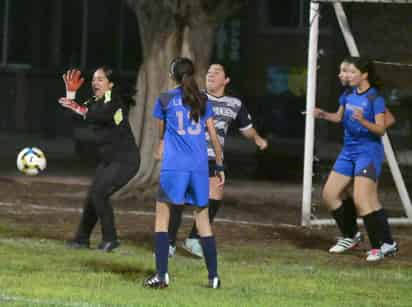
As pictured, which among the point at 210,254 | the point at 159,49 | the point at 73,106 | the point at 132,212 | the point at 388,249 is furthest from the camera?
the point at 159,49

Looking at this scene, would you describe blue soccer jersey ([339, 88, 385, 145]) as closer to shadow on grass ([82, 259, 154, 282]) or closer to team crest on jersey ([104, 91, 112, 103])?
team crest on jersey ([104, 91, 112, 103])

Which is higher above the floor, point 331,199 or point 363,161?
point 363,161

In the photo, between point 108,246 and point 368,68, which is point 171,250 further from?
point 368,68

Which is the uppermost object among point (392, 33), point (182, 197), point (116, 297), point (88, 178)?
point (392, 33)

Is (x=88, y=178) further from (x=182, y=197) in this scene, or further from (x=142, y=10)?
(x=182, y=197)

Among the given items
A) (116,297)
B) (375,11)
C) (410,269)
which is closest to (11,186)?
(375,11)

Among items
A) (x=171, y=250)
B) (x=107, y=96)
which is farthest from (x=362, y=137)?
(x=107, y=96)

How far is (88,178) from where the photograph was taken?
22.2 meters

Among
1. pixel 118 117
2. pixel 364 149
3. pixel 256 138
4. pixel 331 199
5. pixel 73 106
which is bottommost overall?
pixel 331 199

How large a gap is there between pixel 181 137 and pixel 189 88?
383 mm

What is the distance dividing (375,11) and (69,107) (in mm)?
4769

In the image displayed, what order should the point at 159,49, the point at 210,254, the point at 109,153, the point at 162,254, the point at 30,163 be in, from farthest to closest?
the point at 159,49 → the point at 30,163 → the point at 109,153 → the point at 210,254 → the point at 162,254

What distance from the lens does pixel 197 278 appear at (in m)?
10.8

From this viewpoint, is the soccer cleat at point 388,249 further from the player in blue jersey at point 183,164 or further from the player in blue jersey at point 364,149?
the player in blue jersey at point 183,164
